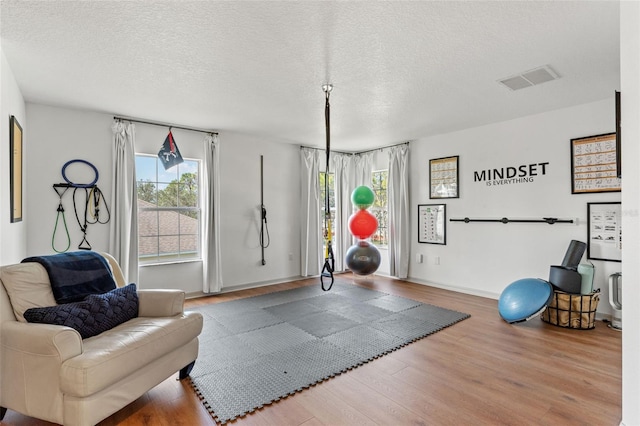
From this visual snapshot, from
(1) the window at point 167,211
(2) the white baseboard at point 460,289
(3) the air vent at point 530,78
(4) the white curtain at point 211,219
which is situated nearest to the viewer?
(3) the air vent at point 530,78

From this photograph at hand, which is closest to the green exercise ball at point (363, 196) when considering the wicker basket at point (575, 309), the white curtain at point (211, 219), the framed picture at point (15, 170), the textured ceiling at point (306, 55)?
the textured ceiling at point (306, 55)

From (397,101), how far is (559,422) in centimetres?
317

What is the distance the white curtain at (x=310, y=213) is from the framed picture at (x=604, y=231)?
402cm

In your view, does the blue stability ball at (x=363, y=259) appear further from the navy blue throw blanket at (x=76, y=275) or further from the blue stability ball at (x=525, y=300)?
the navy blue throw blanket at (x=76, y=275)

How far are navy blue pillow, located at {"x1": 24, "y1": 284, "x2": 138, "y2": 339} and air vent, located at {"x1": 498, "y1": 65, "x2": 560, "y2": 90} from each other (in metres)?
3.85

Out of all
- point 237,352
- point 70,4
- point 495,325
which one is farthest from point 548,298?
point 70,4

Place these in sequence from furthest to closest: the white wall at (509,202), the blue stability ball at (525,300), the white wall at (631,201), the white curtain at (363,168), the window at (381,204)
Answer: the white curtain at (363,168)
the window at (381,204)
the white wall at (509,202)
the blue stability ball at (525,300)
the white wall at (631,201)

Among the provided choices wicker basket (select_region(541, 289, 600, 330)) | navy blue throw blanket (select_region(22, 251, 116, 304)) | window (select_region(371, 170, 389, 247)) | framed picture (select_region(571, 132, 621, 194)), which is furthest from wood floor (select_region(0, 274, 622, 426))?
window (select_region(371, 170, 389, 247))

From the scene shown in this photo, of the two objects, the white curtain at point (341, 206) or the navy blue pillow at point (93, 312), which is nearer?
the navy blue pillow at point (93, 312)

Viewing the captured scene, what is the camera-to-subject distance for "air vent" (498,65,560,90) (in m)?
2.96

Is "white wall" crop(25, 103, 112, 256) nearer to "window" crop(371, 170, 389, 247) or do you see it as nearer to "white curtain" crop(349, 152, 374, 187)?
"white curtain" crop(349, 152, 374, 187)

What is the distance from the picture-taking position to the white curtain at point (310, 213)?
6.12 meters

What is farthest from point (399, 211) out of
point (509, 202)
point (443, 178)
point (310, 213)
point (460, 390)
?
point (460, 390)

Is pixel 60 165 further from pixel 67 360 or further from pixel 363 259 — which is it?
pixel 363 259
